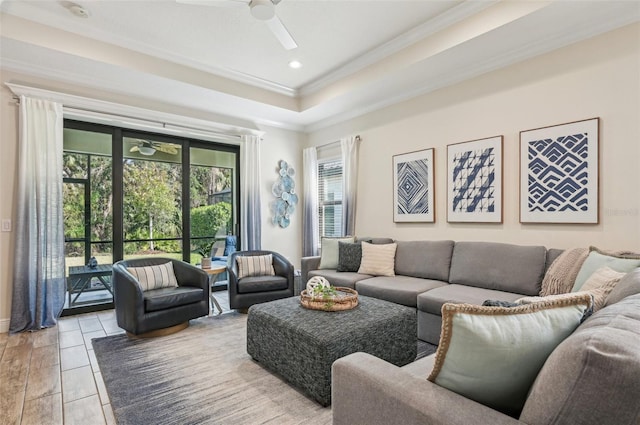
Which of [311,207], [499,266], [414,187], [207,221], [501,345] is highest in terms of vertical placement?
[414,187]

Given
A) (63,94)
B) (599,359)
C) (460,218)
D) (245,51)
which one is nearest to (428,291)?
(460,218)

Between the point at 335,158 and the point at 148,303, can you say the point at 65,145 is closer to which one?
the point at 148,303

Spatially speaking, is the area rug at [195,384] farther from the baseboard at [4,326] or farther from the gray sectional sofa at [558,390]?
the baseboard at [4,326]

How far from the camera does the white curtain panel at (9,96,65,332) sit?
3430 mm

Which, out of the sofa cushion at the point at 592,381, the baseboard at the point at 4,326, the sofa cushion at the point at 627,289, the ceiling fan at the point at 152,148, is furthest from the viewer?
the ceiling fan at the point at 152,148

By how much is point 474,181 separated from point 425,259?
39.5 inches

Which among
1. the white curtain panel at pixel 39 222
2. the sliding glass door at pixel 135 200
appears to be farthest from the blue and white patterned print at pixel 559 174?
the white curtain panel at pixel 39 222

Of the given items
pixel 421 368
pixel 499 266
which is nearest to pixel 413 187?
pixel 499 266

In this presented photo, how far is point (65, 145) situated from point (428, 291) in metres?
4.45

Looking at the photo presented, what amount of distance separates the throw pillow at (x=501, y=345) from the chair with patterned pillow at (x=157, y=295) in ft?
9.52

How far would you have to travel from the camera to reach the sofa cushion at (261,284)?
393 cm

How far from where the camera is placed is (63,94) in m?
3.67

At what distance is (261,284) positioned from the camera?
13.0 feet

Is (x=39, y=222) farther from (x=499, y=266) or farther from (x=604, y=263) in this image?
(x=604, y=263)
